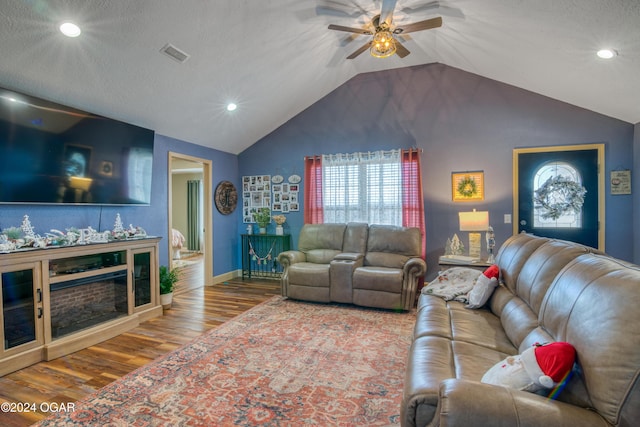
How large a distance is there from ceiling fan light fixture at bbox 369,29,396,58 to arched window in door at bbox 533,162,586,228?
285cm

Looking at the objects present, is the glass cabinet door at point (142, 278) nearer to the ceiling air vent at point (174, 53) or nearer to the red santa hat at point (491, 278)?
the ceiling air vent at point (174, 53)

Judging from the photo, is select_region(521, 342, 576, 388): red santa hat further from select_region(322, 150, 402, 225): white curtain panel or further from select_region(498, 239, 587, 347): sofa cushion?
select_region(322, 150, 402, 225): white curtain panel

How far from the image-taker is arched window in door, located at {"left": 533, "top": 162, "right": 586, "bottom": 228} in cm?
396

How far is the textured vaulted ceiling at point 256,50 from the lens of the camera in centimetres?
238

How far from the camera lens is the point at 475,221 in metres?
3.86

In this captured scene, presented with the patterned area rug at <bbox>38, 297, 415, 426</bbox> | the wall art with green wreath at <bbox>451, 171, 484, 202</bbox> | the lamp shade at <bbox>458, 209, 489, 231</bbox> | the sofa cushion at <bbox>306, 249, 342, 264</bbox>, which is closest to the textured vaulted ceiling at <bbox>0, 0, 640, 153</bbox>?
the wall art with green wreath at <bbox>451, 171, 484, 202</bbox>

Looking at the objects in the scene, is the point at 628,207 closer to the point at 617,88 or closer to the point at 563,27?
the point at 617,88

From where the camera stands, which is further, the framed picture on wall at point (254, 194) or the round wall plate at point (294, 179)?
the framed picture on wall at point (254, 194)

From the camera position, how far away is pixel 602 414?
1.01m

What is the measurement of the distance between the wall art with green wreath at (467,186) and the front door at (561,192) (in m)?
0.45

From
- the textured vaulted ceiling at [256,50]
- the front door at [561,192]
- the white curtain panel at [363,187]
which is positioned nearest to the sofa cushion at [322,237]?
the white curtain panel at [363,187]

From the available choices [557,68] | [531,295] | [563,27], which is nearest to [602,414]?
[531,295]

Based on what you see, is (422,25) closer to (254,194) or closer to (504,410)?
(504,410)

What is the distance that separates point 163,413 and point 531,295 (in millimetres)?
2410
